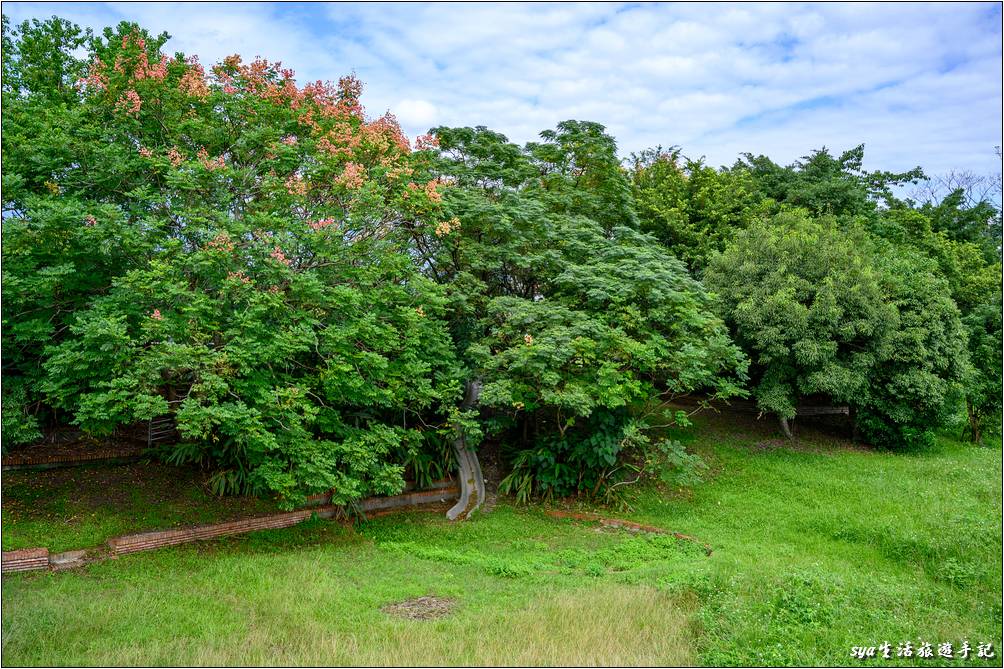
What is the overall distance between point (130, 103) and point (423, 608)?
6478 mm

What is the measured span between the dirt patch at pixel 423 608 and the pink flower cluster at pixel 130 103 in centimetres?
613

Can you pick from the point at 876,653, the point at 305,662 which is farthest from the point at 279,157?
the point at 876,653

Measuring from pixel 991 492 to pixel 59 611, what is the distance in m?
11.9

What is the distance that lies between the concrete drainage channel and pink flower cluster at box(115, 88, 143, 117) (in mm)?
4813

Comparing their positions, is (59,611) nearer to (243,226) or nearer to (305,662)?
(305,662)

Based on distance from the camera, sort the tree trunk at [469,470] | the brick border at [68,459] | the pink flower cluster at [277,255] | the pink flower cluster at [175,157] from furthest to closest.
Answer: the tree trunk at [469,470]
the brick border at [68,459]
the pink flower cluster at [175,157]
the pink flower cluster at [277,255]

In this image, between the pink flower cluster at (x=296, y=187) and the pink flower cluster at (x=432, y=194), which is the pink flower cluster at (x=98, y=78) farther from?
the pink flower cluster at (x=432, y=194)

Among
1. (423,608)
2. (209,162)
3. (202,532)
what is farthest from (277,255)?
(423,608)

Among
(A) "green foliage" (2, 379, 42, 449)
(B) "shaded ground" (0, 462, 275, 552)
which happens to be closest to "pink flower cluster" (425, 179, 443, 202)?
(B) "shaded ground" (0, 462, 275, 552)

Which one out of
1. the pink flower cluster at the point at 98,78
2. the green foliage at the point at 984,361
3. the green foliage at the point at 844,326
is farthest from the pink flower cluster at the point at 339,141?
the green foliage at the point at 984,361

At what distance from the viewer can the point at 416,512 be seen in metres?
9.93

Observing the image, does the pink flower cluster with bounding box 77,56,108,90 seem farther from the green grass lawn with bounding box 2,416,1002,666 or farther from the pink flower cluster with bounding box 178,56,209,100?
the green grass lawn with bounding box 2,416,1002,666

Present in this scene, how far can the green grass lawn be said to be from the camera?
16.4 ft

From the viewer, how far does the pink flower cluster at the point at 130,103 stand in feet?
25.1
